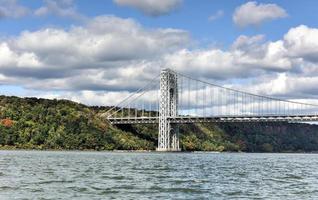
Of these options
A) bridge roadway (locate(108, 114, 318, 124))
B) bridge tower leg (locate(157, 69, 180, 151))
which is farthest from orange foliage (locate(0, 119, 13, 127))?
bridge tower leg (locate(157, 69, 180, 151))

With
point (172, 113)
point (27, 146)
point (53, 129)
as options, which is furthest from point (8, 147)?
point (172, 113)

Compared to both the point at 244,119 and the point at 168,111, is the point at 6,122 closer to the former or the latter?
the point at 168,111

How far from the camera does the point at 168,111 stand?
182250 millimetres

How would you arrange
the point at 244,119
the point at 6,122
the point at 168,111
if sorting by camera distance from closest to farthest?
the point at 244,119, the point at 168,111, the point at 6,122

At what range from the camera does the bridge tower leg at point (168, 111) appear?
181250 millimetres

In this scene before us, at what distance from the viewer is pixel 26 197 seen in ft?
115

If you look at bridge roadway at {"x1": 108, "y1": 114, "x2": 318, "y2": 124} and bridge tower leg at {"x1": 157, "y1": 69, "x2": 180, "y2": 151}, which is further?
bridge tower leg at {"x1": 157, "y1": 69, "x2": 180, "y2": 151}

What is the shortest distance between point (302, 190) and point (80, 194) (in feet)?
54.0

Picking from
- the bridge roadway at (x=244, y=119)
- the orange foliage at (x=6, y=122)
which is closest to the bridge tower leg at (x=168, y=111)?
the bridge roadway at (x=244, y=119)

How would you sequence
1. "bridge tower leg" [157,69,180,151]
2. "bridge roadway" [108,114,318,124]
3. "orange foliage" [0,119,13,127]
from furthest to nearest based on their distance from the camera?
"orange foliage" [0,119,13,127]
"bridge tower leg" [157,69,180,151]
"bridge roadway" [108,114,318,124]

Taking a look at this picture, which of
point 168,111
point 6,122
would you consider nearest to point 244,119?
point 168,111

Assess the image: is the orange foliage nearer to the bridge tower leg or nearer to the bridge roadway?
the bridge roadway

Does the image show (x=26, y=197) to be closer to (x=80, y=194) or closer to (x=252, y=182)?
(x=80, y=194)

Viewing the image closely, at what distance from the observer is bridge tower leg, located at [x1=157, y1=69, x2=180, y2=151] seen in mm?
181250
